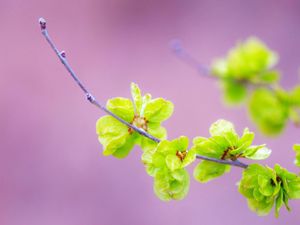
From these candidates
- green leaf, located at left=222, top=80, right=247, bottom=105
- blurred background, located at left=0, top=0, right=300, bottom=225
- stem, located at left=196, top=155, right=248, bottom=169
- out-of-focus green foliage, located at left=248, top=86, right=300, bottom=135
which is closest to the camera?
stem, located at left=196, top=155, right=248, bottom=169

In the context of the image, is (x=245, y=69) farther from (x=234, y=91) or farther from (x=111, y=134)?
(x=111, y=134)

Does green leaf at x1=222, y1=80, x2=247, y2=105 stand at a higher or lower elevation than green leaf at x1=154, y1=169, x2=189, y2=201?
higher

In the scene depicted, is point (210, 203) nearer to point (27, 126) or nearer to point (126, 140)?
point (27, 126)

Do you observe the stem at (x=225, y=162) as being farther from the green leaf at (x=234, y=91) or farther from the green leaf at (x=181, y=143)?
the green leaf at (x=234, y=91)

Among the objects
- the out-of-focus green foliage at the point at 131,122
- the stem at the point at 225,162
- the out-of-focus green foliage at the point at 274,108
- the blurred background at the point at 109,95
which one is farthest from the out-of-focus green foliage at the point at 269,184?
the blurred background at the point at 109,95

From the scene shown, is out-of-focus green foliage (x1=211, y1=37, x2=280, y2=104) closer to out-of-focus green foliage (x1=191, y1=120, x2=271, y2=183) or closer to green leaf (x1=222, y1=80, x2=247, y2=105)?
green leaf (x1=222, y1=80, x2=247, y2=105)

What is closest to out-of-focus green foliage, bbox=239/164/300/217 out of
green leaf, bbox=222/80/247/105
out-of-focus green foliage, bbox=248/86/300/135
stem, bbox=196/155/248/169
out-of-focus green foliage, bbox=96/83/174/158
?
stem, bbox=196/155/248/169
